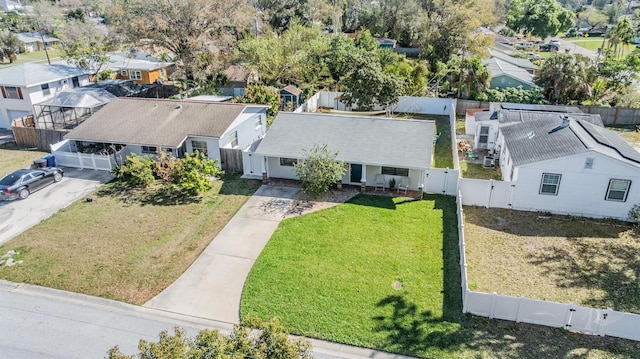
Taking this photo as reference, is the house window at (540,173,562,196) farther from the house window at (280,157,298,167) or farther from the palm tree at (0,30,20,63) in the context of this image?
the palm tree at (0,30,20,63)

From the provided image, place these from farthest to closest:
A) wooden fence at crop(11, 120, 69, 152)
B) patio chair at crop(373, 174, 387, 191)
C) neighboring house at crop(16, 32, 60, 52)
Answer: neighboring house at crop(16, 32, 60, 52), wooden fence at crop(11, 120, 69, 152), patio chair at crop(373, 174, 387, 191)

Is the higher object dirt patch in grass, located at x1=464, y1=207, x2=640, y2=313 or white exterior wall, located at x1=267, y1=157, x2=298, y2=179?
white exterior wall, located at x1=267, y1=157, x2=298, y2=179

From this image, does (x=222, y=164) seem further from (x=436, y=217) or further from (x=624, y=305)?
(x=624, y=305)

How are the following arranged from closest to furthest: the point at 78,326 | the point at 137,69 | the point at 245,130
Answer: the point at 78,326 → the point at 245,130 → the point at 137,69

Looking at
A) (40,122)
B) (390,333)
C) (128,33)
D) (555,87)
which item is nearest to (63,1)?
(128,33)

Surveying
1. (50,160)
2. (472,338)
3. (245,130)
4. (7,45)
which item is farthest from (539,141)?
(7,45)

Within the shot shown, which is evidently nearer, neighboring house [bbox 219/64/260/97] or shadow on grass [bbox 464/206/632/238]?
shadow on grass [bbox 464/206/632/238]

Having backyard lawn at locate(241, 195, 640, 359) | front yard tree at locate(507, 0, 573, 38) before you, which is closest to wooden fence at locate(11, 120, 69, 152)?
backyard lawn at locate(241, 195, 640, 359)

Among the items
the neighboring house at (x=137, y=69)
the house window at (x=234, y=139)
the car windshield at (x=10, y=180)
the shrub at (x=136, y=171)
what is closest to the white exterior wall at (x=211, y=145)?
the house window at (x=234, y=139)

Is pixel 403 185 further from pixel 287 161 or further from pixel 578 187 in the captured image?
pixel 578 187
